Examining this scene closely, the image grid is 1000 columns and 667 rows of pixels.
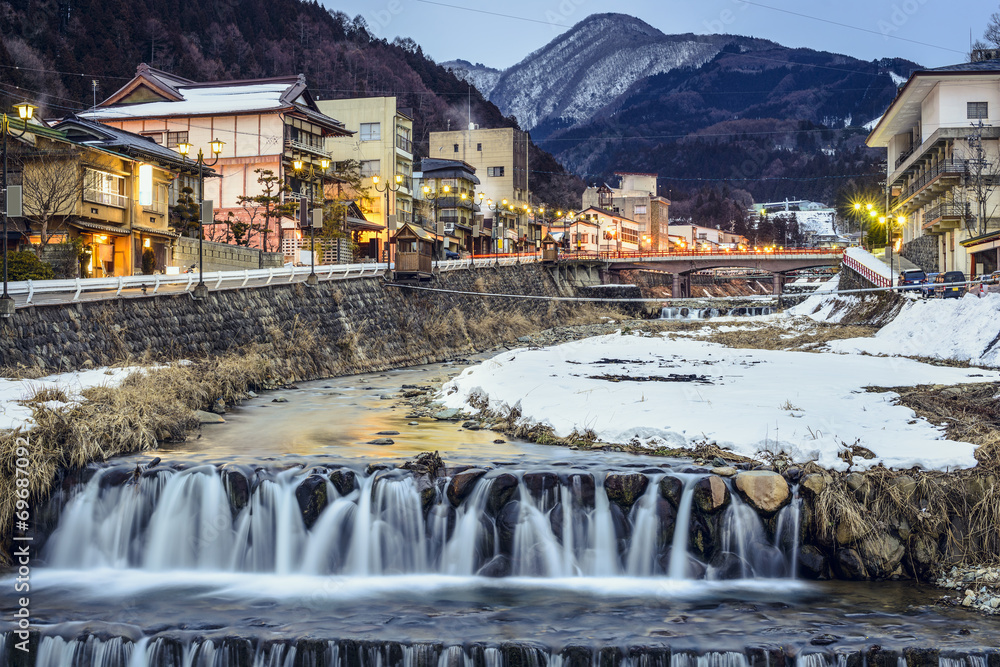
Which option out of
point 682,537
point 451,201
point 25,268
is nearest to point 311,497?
point 682,537

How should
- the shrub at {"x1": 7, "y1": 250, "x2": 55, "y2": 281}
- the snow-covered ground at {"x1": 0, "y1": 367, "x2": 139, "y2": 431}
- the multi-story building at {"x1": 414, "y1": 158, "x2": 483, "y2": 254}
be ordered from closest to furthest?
the snow-covered ground at {"x1": 0, "y1": 367, "x2": 139, "y2": 431} → the shrub at {"x1": 7, "y1": 250, "x2": 55, "y2": 281} → the multi-story building at {"x1": 414, "y1": 158, "x2": 483, "y2": 254}

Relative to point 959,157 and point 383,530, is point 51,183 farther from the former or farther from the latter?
point 959,157

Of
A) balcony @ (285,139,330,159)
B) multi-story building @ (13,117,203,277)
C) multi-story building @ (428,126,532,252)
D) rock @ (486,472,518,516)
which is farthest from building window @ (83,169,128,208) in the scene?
multi-story building @ (428,126,532,252)

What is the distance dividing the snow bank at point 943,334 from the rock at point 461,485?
1728 centimetres

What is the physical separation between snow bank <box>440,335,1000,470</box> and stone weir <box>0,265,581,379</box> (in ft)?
26.2

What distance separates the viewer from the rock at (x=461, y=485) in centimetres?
1202

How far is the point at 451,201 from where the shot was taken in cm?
8388

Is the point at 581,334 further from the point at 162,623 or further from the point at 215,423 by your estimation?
the point at 162,623

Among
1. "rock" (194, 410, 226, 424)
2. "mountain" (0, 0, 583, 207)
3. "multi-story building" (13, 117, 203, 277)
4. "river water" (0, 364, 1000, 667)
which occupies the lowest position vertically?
"river water" (0, 364, 1000, 667)

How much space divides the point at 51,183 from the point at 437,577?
27939mm

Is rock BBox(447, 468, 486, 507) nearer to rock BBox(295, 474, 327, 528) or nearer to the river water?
the river water

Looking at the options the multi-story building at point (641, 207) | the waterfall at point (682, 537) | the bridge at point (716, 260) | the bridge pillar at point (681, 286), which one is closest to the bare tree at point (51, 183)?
the waterfall at point (682, 537)

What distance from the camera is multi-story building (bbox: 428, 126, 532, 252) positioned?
4006 inches

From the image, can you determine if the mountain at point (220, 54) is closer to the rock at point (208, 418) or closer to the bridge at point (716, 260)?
the bridge at point (716, 260)
